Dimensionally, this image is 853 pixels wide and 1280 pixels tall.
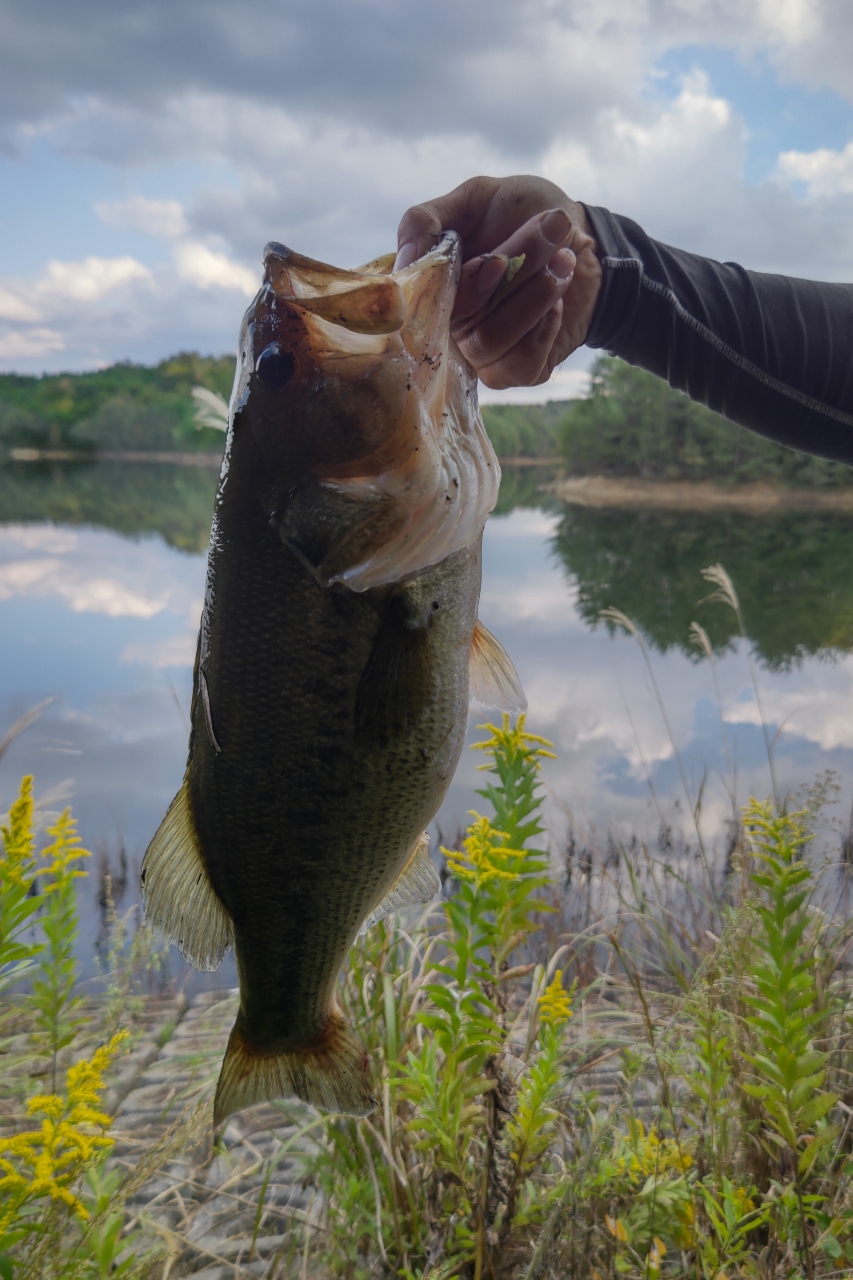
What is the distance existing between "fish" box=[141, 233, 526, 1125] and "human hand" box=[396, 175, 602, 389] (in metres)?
0.14

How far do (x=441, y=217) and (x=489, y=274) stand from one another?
0.39 metres

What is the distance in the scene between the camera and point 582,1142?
3127 mm

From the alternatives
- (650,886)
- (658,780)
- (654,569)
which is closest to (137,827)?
(650,886)

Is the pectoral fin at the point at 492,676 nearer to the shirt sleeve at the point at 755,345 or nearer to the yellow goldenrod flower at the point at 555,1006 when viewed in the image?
the yellow goldenrod flower at the point at 555,1006

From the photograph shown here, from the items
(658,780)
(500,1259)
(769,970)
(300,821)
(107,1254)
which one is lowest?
(658,780)

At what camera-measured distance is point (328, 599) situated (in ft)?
5.62

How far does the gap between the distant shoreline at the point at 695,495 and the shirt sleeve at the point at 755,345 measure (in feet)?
166

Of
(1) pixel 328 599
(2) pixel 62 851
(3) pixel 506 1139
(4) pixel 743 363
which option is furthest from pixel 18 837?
(4) pixel 743 363

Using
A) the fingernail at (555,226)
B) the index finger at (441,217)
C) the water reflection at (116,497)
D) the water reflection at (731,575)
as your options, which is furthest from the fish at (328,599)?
the water reflection at (116,497)

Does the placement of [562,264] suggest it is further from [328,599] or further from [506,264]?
[328,599]

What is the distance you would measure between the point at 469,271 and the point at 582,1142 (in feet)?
10.2

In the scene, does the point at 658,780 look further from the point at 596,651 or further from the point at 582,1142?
the point at 582,1142

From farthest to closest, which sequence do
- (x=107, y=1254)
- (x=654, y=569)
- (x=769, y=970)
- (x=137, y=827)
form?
(x=654, y=569), (x=137, y=827), (x=769, y=970), (x=107, y=1254)

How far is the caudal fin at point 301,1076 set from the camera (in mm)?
1873
